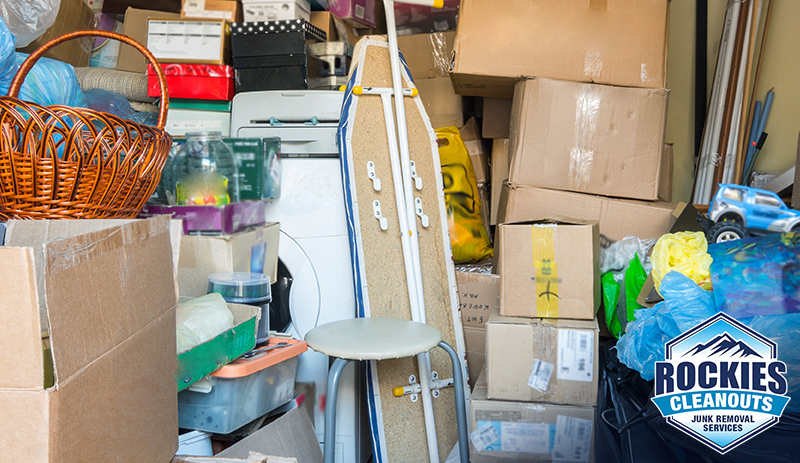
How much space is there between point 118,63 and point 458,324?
6.21 feet

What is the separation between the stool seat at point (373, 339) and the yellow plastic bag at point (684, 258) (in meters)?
0.54

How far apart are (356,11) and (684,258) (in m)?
1.93

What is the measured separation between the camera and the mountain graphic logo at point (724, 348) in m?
0.66

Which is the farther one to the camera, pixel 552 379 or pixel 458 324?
pixel 458 324

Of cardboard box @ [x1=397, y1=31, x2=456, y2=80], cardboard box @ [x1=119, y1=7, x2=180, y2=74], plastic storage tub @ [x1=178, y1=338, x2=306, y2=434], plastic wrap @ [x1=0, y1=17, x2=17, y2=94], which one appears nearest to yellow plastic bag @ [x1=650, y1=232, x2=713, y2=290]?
plastic storage tub @ [x1=178, y1=338, x2=306, y2=434]

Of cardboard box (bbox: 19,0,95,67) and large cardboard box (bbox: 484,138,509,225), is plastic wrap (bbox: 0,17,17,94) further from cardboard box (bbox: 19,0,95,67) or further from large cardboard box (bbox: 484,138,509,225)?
large cardboard box (bbox: 484,138,509,225)

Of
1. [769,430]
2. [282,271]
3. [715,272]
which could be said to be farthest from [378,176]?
[769,430]

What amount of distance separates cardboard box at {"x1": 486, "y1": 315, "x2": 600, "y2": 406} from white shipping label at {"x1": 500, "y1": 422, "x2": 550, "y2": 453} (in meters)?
0.06

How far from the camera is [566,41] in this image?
1.92 metres

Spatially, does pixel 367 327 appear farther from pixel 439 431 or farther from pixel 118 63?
pixel 118 63

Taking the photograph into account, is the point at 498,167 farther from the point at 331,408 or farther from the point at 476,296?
the point at 331,408

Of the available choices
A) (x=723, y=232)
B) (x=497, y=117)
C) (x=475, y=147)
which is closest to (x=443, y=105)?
(x=475, y=147)

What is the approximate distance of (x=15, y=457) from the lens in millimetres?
558

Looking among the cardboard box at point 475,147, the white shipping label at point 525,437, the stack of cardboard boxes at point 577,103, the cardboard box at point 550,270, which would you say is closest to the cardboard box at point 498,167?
the cardboard box at point 475,147
